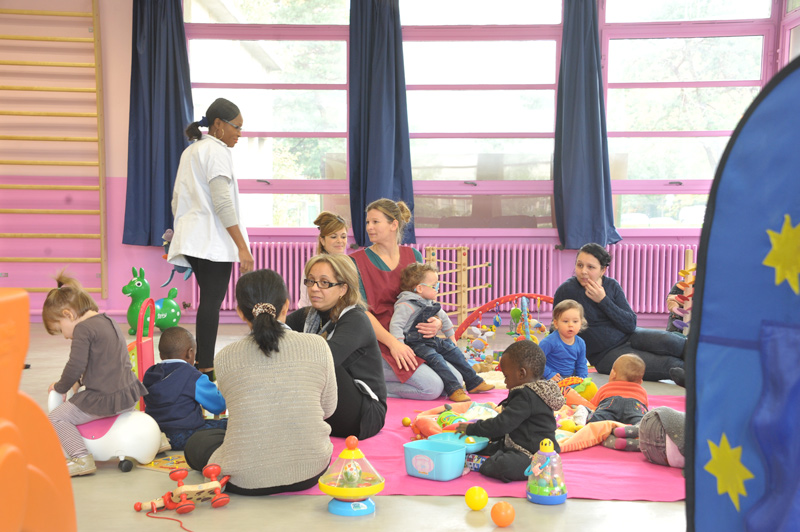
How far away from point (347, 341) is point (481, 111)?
13.5ft

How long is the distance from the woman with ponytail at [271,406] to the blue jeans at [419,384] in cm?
128

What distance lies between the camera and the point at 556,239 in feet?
20.3

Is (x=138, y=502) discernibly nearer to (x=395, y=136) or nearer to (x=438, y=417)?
(x=438, y=417)

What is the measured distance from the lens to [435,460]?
228 centimetres

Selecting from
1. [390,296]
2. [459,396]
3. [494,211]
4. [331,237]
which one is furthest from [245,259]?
[494,211]

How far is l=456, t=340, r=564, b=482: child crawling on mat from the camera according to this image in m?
2.25

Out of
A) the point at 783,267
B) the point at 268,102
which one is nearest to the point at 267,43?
the point at 268,102

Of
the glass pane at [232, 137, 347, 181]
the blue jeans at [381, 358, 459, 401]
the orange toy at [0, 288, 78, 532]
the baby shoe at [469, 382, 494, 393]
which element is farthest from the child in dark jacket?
the glass pane at [232, 137, 347, 181]

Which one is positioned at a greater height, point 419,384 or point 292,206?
point 292,206

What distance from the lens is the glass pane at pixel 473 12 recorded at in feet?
20.4

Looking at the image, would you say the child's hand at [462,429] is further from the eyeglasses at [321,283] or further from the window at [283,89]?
the window at [283,89]

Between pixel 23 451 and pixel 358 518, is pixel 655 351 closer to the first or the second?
pixel 358 518

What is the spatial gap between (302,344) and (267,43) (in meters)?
4.75

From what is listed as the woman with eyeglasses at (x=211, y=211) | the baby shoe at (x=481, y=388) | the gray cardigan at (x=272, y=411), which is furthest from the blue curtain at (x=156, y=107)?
the gray cardigan at (x=272, y=411)
